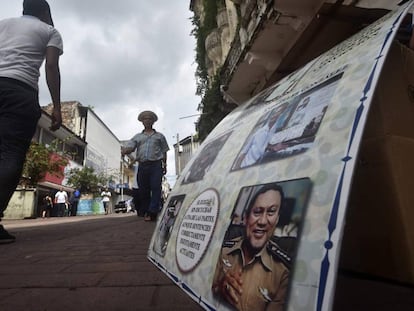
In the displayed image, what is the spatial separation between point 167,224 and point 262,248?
793mm

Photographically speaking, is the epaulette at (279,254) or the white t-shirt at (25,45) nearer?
the epaulette at (279,254)

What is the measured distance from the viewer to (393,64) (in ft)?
4.31

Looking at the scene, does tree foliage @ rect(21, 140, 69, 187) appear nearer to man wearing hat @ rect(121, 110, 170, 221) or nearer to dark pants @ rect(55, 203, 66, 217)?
dark pants @ rect(55, 203, 66, 217)

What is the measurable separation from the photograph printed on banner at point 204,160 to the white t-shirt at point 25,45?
6.91 ft

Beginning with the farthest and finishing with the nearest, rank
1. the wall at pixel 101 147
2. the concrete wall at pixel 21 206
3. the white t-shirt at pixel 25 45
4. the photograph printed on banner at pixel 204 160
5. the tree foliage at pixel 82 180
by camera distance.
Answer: the wall at pixel 101 147
the tree foliage at pixel 82 180
the concrete wall at pixel 21 206
the white t-shirt at pixel 25 45
the photograph printed on banner at pixel 204 160

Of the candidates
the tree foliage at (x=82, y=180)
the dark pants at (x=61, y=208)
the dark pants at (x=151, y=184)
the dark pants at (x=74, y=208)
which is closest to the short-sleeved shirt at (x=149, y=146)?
the dark pants at (x=151, y=184)

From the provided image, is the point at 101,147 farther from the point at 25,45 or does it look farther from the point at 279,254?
the point at 279,254

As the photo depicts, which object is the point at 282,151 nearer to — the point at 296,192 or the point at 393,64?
the point at 296,192

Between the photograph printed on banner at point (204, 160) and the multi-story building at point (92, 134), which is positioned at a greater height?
the multi-story building at point (92, 134)

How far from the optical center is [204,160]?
1.45 m

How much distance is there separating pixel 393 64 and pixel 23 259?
2274 mm

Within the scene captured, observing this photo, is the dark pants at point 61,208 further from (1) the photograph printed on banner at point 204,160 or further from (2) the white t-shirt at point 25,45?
(1) the photograph printed on banner at point 204,160

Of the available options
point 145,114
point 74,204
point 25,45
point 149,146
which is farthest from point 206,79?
point 25,45

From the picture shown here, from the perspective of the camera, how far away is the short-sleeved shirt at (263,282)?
2.13 ft
